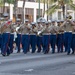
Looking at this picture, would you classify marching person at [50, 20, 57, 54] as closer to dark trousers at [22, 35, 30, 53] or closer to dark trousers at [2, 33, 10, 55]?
dark trousers at [22, 35, 30, 53]

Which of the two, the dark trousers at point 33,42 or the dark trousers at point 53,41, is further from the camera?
the dark trousers at point 33,42

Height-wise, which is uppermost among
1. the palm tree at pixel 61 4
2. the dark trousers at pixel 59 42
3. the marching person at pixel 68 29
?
the palm tree at pixel 61 4

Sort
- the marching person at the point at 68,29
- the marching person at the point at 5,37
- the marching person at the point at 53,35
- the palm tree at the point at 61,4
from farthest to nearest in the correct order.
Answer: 1. the palm tree at the point at 61,4
2. the marching person at the point at 53,35
3. the marching person at the point at 68,29
4. the marching person at the point at 5,37

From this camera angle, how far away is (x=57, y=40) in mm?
25328

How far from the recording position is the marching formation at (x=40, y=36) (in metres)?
21.4

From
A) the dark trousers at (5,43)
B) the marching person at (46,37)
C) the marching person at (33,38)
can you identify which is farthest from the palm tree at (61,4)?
the dark trousers at (5,43)

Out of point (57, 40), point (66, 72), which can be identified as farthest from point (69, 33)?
point (66, 72)

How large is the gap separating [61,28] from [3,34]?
12.4ft

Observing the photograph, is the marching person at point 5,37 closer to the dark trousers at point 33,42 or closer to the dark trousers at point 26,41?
the dark trousers at point 26,41

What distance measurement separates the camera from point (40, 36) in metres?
25.9

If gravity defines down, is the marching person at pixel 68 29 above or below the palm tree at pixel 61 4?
below

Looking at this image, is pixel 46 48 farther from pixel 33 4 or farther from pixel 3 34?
pixel 33 4

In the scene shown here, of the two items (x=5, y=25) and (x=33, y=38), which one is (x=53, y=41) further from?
(x=5, y=25)

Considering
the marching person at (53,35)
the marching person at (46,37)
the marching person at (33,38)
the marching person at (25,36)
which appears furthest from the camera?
the marching person at (33,38)
